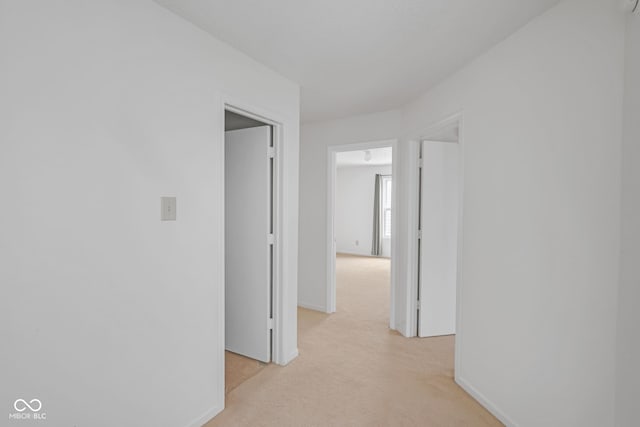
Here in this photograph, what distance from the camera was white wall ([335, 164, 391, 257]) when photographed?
8836 mm

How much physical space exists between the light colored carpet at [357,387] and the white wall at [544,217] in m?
0.29

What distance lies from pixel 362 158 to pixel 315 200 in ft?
11.9

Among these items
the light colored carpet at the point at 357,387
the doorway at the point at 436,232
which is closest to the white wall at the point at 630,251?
the light colored carpet at the point at 357,387

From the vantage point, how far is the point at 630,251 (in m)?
1.29

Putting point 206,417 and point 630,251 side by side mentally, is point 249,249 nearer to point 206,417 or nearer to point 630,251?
point 206,417

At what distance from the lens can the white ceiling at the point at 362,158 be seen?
671 cm

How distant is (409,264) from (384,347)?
2.86 feet

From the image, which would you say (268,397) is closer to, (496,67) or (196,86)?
(196,86)

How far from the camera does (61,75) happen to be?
1.31 m

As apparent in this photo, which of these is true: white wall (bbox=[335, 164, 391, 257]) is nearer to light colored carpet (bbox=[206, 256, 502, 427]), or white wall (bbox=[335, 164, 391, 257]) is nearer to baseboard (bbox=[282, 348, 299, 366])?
light colored carpet (bbox=[206, 256, 502, 427])

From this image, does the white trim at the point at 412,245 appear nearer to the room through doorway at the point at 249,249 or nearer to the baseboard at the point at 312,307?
the baseboard at the point at 312,307

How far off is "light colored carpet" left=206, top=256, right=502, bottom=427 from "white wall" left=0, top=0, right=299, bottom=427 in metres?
0.37

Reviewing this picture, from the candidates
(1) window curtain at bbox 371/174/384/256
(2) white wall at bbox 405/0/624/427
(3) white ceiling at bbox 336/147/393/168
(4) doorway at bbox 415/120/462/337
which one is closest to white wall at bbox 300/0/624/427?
(2) white wall at bbox 405/0/624/427

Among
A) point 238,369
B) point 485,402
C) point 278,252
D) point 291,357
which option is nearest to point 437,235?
point 485,402
